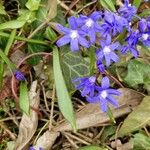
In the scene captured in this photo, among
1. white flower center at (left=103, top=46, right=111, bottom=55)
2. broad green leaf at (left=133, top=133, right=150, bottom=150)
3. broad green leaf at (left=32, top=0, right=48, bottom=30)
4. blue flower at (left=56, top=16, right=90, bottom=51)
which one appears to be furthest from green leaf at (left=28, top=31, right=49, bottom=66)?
broad green leaf at (left=133, top=133, right=150, bottom=150)

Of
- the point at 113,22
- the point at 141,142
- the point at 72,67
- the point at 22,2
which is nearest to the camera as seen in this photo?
the point at 113,22

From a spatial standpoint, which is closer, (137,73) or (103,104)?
(103,104)

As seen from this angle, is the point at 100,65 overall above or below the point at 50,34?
below

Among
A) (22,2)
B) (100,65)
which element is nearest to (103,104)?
(100,65)

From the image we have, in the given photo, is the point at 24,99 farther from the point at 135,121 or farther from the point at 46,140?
the point at 135,121

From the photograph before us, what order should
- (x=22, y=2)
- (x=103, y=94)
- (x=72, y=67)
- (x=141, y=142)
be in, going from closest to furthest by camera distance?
(x=103, y=94), (x=141, y=142), (x=72, y=67), (x=22, y=2)

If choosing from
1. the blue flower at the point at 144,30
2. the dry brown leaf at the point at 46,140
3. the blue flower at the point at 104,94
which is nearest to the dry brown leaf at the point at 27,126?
the dry brown leaf at the point at 46,140
